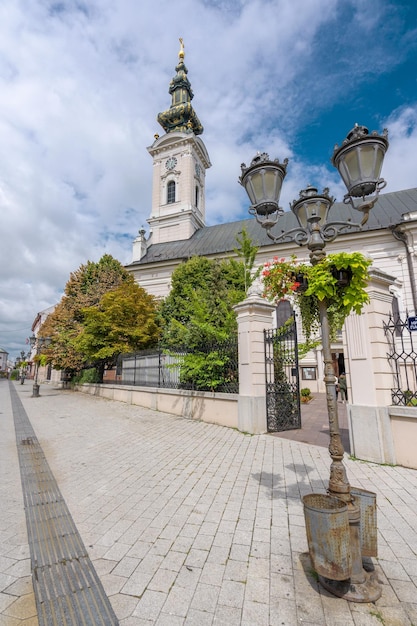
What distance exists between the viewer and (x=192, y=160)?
3528cm

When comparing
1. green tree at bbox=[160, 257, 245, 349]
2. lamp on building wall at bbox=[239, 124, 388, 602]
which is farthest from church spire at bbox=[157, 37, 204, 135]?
lamp on building wall at bbox=[239, 124, 388, 602]

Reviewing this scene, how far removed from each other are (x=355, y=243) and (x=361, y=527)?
23.1 m

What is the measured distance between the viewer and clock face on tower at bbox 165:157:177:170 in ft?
118

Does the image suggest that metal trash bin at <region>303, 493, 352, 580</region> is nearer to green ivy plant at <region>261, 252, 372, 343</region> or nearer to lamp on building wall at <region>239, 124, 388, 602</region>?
lamp on building wall at <region>239, 124, 388, 602</region>

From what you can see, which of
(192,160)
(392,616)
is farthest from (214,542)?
(192,160)

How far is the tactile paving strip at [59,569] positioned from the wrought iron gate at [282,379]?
555 centimetres

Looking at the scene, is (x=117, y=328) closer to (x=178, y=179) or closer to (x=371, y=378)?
(x=371, y=378)

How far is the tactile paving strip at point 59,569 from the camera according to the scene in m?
2.17

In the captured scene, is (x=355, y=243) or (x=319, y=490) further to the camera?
(x=355, y=243)

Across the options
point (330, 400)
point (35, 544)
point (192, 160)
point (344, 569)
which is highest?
point (192, 160)

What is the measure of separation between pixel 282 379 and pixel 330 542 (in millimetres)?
6747

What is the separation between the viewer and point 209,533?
10.7ft

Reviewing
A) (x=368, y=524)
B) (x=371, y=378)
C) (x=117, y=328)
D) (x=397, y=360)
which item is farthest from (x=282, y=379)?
(x=117, y=328)

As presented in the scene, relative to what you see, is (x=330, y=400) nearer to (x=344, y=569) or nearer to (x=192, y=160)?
(x=344, y=569)
